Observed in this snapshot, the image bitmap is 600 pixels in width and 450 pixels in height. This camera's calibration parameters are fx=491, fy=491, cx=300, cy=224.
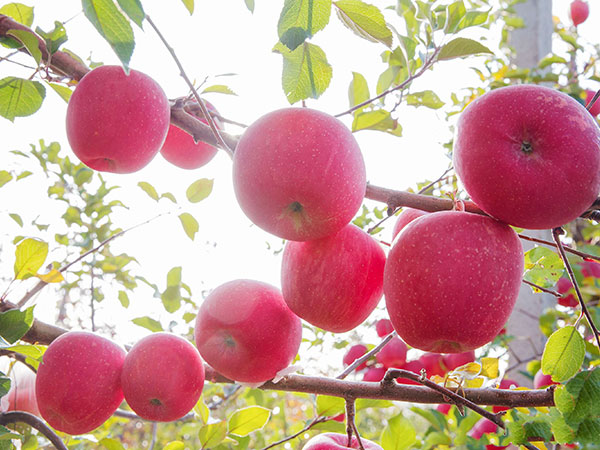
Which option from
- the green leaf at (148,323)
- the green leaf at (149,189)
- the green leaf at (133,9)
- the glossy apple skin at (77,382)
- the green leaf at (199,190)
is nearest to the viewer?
the green leaf at (133,9)

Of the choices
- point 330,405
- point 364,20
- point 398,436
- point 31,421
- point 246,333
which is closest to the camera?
point 364,20

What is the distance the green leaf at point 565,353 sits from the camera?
3.01 feet

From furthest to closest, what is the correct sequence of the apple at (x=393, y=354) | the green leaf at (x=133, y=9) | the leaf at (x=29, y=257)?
the apple at (x=393, y=354) → the leaf at (x=29, y=257) → the green leaf at (x=133, y=9)

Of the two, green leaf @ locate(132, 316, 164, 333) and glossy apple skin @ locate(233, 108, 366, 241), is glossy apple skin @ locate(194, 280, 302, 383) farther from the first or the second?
green leaf @ locate(132, 316, 164, 333)

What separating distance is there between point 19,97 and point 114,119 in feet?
0.92

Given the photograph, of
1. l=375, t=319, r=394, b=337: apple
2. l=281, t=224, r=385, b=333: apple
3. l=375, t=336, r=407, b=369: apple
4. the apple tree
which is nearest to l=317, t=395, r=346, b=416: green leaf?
the apple tree

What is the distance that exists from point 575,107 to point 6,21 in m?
1.06

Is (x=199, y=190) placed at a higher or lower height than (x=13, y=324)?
lower

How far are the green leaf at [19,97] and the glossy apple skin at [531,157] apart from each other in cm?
89

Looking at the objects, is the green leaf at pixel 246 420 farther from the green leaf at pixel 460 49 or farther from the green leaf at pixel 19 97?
the green leaf at pixel 460 49

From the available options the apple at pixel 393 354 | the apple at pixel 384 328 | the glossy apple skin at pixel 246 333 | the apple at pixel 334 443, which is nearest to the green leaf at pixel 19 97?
the glossy apple skin at pixel 246 333

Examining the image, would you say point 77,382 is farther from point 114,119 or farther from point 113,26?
point 113,26

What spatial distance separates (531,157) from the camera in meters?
0.73

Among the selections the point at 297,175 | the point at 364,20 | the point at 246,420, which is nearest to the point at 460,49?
the point at 364,20
